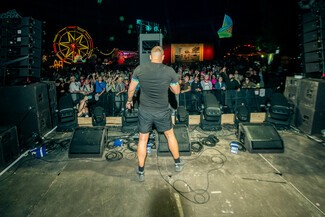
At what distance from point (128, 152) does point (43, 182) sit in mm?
1944

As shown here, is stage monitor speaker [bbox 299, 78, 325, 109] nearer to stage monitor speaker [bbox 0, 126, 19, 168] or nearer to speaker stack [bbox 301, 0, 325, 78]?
speaker stack [bbox 301, 0, 325, 78]

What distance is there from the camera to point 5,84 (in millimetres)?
5945

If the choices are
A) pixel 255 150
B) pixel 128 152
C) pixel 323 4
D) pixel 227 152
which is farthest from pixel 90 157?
pixel 323 4

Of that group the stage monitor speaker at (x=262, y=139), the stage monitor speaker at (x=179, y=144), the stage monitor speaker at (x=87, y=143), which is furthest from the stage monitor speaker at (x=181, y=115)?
the stage monitor speaker at (x=87, y=143)

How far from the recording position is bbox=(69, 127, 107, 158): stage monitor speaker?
483 centimetres

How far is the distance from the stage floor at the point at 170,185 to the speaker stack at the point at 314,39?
8.78ft

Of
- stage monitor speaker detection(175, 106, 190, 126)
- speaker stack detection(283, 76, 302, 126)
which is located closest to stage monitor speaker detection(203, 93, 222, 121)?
stage monitor speaker detection(175, 106, 190, 126)

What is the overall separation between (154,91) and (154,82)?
162mm

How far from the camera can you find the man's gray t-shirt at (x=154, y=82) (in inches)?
139

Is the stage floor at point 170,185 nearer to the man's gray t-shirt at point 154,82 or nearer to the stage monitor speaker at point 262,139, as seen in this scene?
the stage monitor speaker at point 262,139

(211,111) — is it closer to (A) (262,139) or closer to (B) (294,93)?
(A) (262,139)

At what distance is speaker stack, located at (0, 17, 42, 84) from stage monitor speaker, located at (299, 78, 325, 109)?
330 inches

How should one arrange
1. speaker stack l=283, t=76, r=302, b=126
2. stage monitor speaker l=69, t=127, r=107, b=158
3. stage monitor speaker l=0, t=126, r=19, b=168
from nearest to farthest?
stage monitor speaker l=0, t=126, r=19, b=168
stage monitor speaker l=69, t=127, r=107, b=158
speaker stack l=283, t=76, r=302, b=126

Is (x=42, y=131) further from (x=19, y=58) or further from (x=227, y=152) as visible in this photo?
(x=227, y=152)
